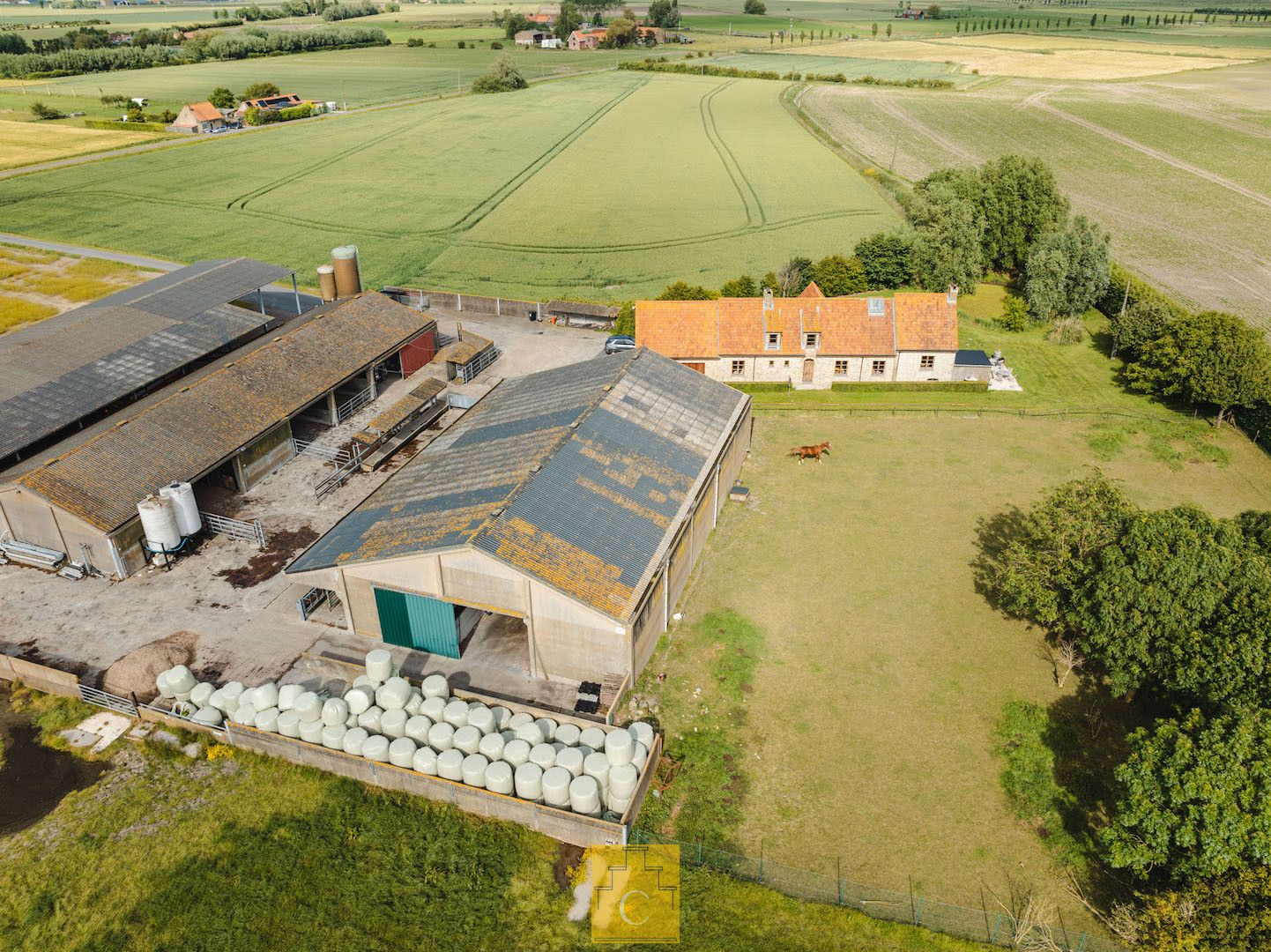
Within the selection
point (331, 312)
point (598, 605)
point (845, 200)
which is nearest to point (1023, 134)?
point (845, 200)

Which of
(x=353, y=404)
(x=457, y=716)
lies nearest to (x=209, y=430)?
(x=353, y=404)

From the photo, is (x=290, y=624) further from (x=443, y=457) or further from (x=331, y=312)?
(x=331, y=312)

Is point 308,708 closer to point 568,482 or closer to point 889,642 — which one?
point 568,482

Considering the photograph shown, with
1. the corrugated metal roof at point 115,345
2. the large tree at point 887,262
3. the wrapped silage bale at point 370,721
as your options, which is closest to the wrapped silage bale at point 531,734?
the wrapped silage bale at point 370,721

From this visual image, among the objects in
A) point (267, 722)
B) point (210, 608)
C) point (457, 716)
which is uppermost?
point (457, 716)

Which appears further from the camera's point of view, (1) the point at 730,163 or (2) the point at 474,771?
(1) the point at 730,163

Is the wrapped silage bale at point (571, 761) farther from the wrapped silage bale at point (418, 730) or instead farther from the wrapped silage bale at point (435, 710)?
the wrapped silage bale at point (418, 730)

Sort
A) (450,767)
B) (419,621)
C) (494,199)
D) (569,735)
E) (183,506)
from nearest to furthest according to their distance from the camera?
(450,767)
(569,735)
(419,621)
(183,506)
(494,199)
